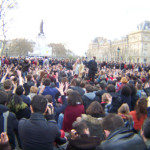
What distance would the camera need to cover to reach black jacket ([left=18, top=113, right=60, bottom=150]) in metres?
2.84

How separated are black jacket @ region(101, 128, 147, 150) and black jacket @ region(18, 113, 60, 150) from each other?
875 mm

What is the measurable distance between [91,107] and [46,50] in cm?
4725

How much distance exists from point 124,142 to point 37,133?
1.32m

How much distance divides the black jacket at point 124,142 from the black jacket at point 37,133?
A: 2.87ft

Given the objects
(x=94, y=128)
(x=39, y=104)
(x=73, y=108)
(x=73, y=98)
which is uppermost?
(x=39, y=104)

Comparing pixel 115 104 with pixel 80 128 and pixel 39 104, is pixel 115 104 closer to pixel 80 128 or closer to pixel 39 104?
pixel 80 128

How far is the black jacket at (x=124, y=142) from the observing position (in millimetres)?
2336

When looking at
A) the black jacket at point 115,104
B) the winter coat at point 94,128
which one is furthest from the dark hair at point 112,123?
the black jacket at point 115,104

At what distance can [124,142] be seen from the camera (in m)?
2.35

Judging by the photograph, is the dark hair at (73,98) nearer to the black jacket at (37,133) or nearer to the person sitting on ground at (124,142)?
the black jacket at (37,133)

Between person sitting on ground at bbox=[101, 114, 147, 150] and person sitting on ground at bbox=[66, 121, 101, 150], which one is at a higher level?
person sitting on ground at bbox=[101, 114, 147, 150]

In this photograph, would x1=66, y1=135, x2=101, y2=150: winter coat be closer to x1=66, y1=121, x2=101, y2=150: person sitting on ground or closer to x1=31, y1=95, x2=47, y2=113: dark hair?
x1=66, y1=121, x2=101, y2=150: person sitting on ground

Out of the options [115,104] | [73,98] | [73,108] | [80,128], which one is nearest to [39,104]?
[80,128]

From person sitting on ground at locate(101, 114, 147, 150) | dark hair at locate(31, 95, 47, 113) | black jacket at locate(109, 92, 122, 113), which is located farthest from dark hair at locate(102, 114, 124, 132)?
black jacket at locate(109, 92, 122, 113)
